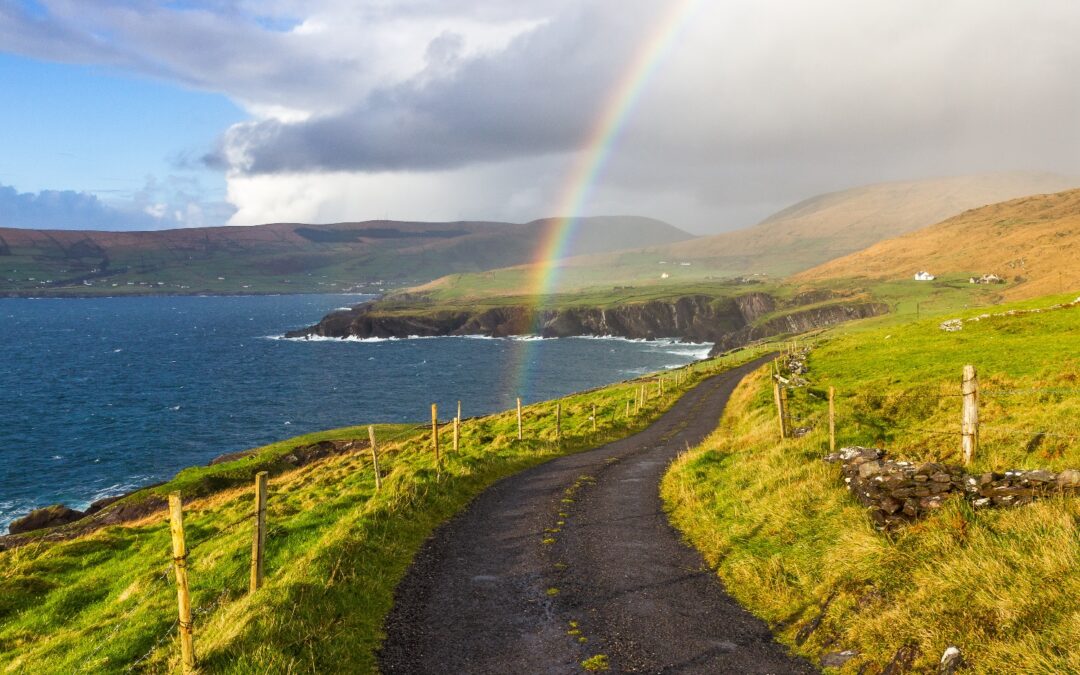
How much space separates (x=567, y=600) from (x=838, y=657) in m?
5.45

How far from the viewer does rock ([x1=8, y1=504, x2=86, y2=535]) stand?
47.3 metres

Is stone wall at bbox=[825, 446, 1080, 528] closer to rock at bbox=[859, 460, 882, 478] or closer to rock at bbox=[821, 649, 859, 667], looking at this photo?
rock at bbox=[859, 460, 882, 478]

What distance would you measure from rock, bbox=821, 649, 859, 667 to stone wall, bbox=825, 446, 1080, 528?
15.1 feet

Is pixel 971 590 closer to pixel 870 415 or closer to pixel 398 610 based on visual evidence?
pixel 398 610

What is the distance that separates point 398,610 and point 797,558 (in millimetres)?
9017

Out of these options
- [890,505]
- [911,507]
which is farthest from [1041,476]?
[890,505]

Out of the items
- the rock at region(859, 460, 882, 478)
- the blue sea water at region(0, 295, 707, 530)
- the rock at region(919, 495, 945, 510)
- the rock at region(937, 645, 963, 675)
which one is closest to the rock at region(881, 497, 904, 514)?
the rock at region(919, 495, 945, 510)

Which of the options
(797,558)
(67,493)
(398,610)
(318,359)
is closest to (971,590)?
(797,558)

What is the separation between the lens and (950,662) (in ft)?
31.8

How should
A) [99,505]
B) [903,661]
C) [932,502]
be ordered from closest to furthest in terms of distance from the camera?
[903,661]
[932,502]
[99,505]

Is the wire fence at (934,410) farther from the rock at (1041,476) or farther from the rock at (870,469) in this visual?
the rock at (1041,476)

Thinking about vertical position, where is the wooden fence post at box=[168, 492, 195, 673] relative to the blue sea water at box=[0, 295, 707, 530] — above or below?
above

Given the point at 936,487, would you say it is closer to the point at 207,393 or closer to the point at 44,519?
the point at 44,519

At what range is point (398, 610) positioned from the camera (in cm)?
1369
